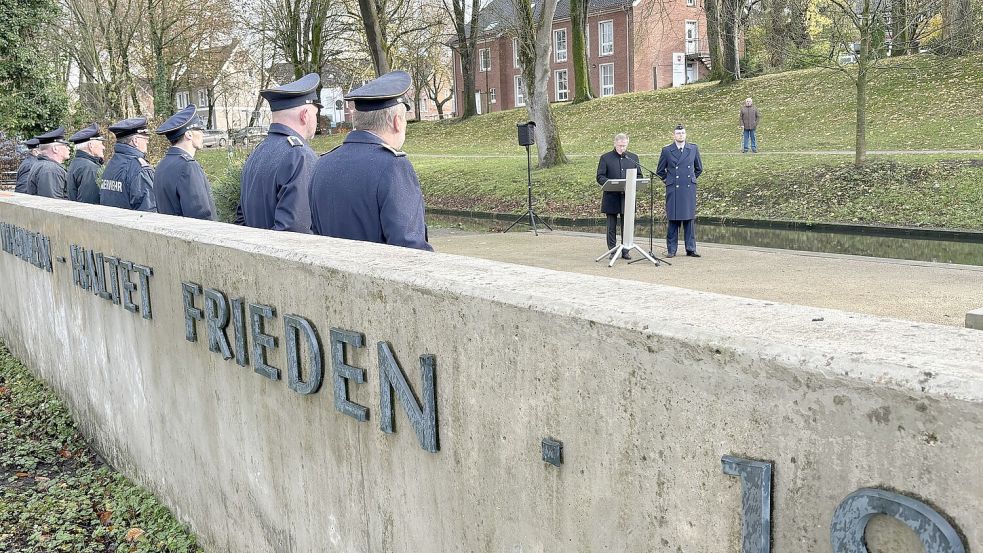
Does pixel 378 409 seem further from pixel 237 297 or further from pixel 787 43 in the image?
pixel 787 43

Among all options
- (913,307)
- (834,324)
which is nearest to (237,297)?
(834,324)

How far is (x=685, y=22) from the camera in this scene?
60.5 meters


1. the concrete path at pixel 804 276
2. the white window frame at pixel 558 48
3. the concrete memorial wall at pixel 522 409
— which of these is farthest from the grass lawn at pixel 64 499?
the white window frame at pixel 558 48

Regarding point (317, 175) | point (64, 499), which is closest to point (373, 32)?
point (64, 499)

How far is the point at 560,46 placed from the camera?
61.5m

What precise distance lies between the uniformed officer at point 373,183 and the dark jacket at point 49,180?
25.2 feet

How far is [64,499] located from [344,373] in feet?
10.1

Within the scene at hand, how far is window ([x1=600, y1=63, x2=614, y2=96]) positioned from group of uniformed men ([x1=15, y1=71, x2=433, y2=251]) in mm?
54621

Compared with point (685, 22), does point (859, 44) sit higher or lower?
lower

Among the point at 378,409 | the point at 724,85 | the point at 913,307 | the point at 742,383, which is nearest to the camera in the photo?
the point at 742,383

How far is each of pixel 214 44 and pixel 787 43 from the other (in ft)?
121

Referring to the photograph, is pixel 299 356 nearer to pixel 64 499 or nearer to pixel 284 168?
pixel 284 168

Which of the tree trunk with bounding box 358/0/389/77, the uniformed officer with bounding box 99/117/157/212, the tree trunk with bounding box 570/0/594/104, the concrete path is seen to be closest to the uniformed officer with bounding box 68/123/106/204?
the uniformed officer with bounding box 99/117/157/212

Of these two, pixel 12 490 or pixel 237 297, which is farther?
pixel 12 490
